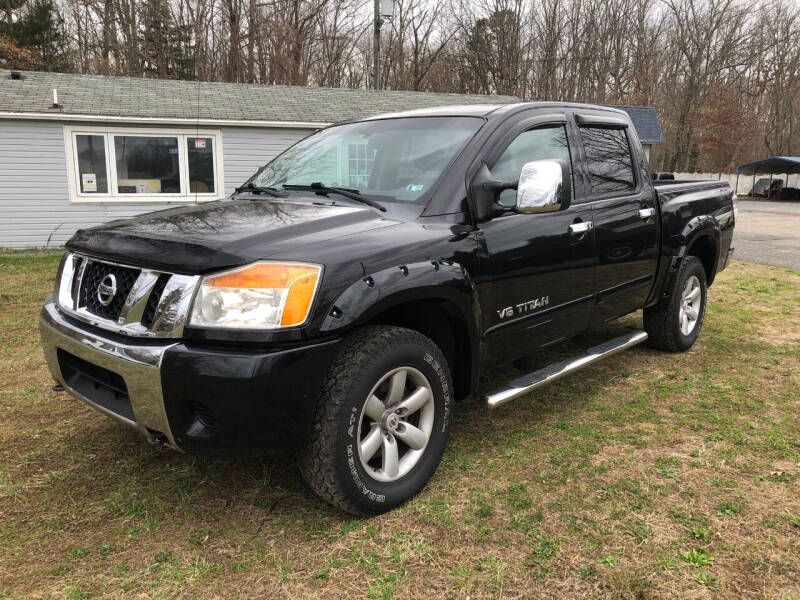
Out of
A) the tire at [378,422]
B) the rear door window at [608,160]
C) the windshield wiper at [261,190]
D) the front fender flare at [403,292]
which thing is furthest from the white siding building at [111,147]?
Result: the tire at [378,422]

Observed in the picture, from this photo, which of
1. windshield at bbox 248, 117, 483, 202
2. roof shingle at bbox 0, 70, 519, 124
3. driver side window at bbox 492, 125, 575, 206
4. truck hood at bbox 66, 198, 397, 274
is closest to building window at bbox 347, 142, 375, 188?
windshield at bbox 248, 117, 483, 202

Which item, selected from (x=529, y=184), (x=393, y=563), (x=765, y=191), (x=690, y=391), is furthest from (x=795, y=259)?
(x=765, y=191)

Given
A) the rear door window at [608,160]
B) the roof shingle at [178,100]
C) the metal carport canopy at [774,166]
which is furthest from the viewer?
the metal carport canopy at [774,166]

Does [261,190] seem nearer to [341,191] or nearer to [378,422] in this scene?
[341,191]

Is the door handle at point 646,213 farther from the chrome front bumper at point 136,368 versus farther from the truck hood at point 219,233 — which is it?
the chrome front bumper at point 136,368

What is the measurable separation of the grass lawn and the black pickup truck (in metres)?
0.32

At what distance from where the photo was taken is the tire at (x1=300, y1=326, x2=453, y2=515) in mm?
2445

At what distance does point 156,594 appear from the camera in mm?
2248

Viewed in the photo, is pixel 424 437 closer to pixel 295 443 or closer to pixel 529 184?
pixel 295 443

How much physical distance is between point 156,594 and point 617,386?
11.0 feet

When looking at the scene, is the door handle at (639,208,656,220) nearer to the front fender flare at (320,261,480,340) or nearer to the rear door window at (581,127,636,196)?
the rear door window at (581,127,636,196)

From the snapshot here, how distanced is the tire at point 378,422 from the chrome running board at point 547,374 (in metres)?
0.32

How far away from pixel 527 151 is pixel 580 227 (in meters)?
0.55

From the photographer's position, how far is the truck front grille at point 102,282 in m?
2.53
